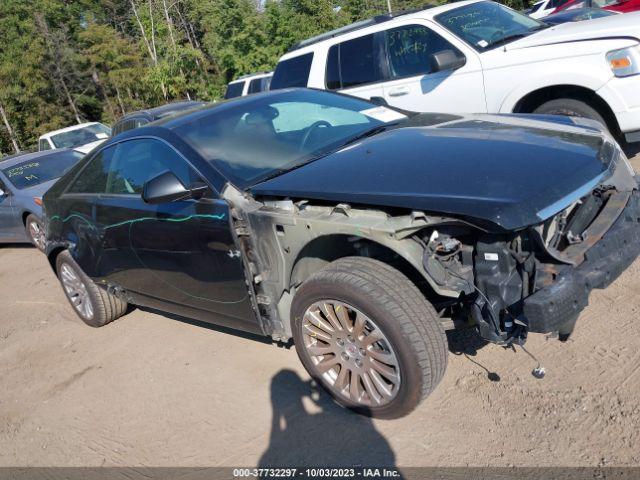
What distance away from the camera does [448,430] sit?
2873 millimetres

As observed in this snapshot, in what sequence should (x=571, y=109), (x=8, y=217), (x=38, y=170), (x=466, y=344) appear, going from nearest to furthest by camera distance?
(x=466, y=344), (x=571, y=109), (x=8, y=217), (x=38, y=170)

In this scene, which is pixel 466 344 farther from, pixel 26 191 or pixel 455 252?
pixel 26 191

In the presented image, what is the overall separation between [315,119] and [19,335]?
3619mm

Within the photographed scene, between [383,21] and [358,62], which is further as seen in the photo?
[358,62]

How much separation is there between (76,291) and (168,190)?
8.30 feet

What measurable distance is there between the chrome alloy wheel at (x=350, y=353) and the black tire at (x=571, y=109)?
11.9ft

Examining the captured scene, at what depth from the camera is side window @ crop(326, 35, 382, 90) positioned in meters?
6.92

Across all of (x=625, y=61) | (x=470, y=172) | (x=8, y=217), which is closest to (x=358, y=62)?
(x=625, y=61)

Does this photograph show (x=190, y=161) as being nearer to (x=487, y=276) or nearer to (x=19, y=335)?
(x=487, y=276)

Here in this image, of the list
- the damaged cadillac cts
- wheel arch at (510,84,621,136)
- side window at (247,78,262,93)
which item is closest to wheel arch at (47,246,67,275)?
the damaged cadillac cts

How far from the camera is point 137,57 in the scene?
3262 cm

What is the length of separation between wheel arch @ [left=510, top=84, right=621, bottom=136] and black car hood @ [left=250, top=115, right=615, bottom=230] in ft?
6.81

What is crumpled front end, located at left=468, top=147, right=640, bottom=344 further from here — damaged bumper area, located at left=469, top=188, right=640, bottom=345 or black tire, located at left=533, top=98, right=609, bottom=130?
black tire, located at left=533, top=98, right=609, bottom=130

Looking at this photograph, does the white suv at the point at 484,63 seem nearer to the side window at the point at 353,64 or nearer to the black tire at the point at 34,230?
the side window at the point at 353,64
